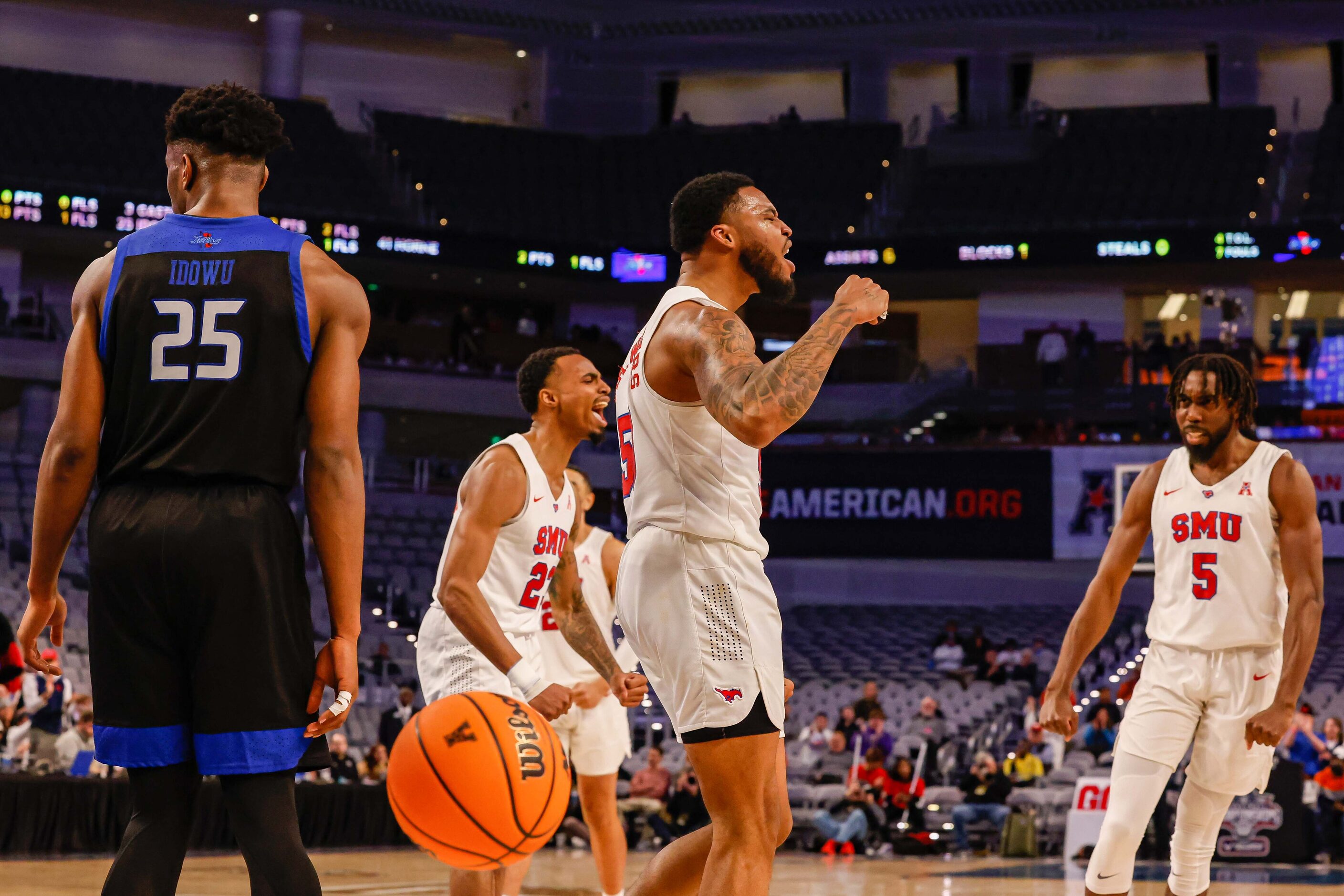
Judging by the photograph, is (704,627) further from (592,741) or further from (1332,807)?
(1332,807)

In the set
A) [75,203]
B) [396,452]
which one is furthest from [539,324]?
[75,203]

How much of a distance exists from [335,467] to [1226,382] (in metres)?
3.81

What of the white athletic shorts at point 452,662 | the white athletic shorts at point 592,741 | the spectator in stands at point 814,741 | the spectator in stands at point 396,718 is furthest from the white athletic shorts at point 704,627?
the spectator in stands at point 814,741

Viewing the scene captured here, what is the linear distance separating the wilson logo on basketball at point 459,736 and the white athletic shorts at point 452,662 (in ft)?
2.93

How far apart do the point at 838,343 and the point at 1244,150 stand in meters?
23.4

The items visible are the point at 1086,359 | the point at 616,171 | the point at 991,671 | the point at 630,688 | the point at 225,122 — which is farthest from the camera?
the point at 616,171

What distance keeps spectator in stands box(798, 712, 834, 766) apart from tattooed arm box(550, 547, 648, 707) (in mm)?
9534

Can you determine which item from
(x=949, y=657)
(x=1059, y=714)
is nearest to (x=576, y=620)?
(x=1059, y=714)

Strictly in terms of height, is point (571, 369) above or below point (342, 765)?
above

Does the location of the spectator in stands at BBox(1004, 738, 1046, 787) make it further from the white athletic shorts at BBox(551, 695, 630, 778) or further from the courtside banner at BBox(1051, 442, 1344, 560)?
the white athletic shorts at BBox(551, 695, 630, 778)

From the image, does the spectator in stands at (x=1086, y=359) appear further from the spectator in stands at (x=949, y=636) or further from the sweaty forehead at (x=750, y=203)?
the sweaty forehead at (x=750, y=203)

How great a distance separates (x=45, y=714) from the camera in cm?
1288

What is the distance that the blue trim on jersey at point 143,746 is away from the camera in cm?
307

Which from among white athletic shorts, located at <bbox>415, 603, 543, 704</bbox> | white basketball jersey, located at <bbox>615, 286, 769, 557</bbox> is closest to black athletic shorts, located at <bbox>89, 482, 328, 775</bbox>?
white basketball jersey, located at <bbox>615, 286, 769, 557</bbox>
